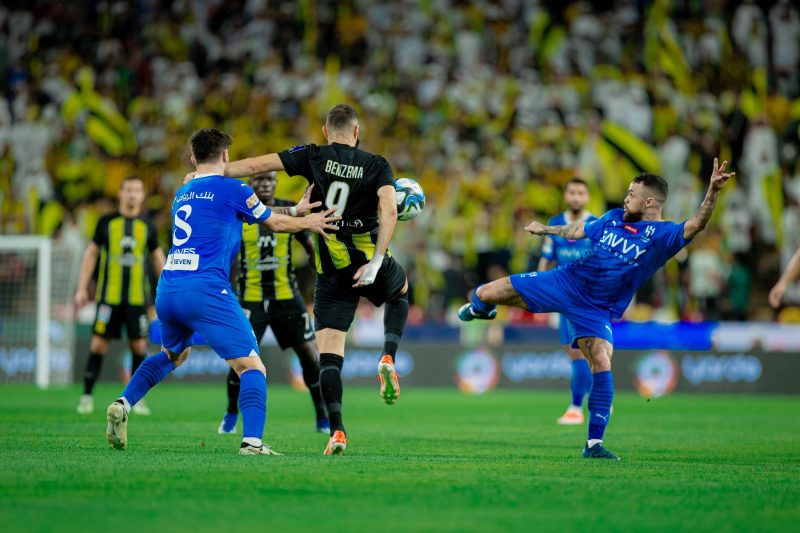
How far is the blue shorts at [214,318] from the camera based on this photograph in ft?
26.9

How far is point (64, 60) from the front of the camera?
87.0 ft

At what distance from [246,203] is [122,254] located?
6.62 metres

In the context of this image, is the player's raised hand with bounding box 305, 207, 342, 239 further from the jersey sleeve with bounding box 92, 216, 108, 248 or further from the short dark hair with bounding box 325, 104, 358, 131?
the jersey sleeve with bounding box 92, 216, 108, 248

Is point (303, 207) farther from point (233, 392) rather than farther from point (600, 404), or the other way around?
point (233, 392)

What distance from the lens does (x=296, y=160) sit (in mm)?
8734

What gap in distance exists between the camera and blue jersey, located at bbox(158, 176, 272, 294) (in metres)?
8.23

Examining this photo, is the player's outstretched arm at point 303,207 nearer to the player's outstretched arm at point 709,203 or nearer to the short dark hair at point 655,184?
the short dark hair at point 655,184

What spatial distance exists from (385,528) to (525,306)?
4.66 m

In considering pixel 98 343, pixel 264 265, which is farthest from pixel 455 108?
pixel 264 265

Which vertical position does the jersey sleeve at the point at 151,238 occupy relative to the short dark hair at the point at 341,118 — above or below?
below

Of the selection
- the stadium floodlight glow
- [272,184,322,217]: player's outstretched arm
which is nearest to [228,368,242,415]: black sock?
[272,184,322,217]: player's outstretched arm

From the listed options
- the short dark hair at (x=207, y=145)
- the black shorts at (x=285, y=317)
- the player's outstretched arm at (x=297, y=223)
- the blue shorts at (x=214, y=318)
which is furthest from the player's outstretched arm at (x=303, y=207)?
the black shorts at (x=285, y=317)

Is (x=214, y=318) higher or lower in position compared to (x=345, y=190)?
lower

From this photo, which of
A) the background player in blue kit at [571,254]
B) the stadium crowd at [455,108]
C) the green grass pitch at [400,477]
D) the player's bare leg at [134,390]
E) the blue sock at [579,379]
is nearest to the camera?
the green grass pitch at [400,477]
